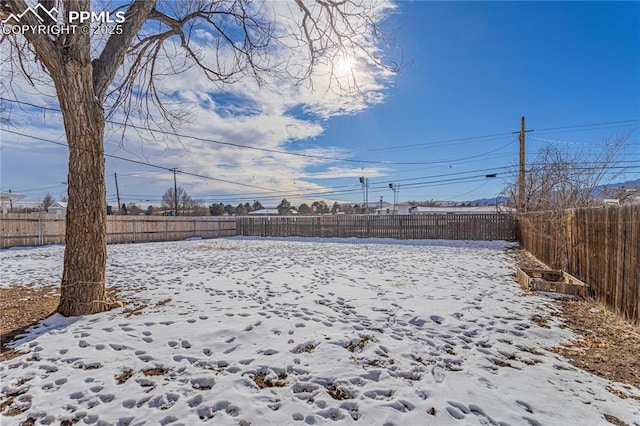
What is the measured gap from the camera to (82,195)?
3250 millimetres

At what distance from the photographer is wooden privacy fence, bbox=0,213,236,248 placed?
34.7ft

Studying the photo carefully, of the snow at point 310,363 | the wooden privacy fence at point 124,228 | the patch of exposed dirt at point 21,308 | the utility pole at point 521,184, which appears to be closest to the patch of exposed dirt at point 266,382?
the snow at point 310,363

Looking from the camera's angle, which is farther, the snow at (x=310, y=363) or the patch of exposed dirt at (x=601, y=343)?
the patch of exposed dirt at (x=601, y=343)

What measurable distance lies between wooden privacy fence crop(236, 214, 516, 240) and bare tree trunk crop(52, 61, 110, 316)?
13.4 metres

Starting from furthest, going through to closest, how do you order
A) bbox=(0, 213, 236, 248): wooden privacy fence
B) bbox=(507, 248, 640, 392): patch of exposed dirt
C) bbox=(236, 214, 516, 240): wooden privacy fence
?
bbox=(236, 214, 516, 240): wooden privacy fence, bbox=(0, 213, 236, 248): wooden privacy fence, bbox=(507, 248, 640, 392): patch of exposed dirt

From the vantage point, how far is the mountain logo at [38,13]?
2738mm

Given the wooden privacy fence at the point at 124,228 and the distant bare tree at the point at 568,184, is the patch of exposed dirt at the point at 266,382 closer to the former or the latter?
the distant bare tree at the point at 568,184

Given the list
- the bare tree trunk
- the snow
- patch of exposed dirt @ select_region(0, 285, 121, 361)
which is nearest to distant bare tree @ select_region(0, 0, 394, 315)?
the bare tree trunk

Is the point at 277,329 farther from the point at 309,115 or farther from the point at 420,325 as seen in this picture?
the point at 309,115

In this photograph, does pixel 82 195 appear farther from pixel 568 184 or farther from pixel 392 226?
pixel 392 226

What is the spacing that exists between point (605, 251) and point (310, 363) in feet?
13.0

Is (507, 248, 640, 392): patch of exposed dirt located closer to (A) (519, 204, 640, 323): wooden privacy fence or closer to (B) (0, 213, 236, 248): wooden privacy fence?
(A) (519, 204, 640, 323): wooden privacy fence

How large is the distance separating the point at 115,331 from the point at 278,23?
459 centimetres

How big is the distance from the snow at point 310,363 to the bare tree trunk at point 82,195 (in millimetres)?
307
